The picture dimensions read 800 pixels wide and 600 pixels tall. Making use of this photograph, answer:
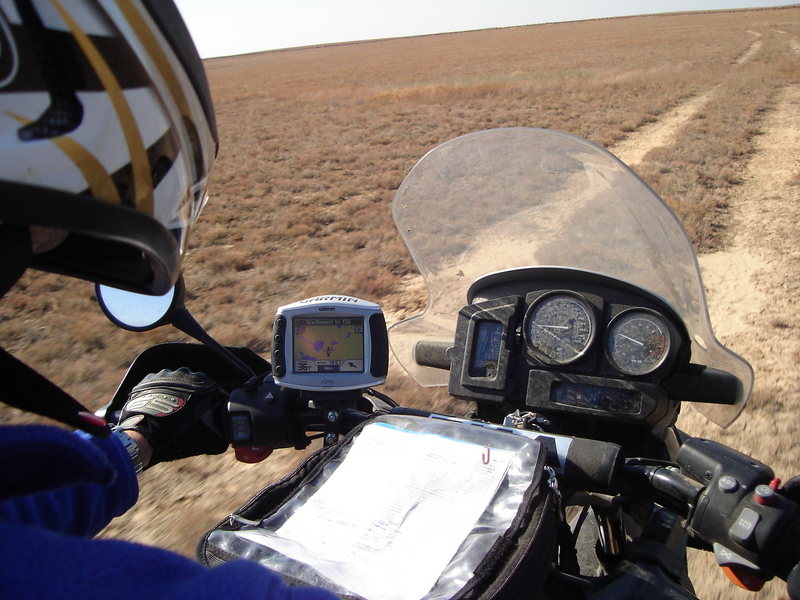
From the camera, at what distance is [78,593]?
0.60m

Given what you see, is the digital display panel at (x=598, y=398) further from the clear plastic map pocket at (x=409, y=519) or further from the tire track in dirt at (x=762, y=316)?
the tire track in dirt at (x=762, y=316)

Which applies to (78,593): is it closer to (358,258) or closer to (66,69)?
(66,69)

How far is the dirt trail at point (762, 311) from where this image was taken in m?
3.14

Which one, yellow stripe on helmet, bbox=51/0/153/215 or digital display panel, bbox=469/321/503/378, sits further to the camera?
digital display panel, bbox=469/321/503/378

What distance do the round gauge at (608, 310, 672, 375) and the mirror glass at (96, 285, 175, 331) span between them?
1284 mm

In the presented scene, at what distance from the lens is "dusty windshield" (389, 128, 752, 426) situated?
178cm

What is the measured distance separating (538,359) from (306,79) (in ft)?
136

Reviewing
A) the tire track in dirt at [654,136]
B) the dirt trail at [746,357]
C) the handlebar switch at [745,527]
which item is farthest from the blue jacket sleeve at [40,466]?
the tire track in dirt at [654,136]

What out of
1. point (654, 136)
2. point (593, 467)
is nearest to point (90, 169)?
point (593, 467)

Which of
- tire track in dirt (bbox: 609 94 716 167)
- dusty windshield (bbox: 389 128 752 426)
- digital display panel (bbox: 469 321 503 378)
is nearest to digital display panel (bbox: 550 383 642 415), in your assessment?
digital display panel (bbox: 469 321 503 378)

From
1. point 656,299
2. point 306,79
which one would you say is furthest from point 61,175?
point 306,79

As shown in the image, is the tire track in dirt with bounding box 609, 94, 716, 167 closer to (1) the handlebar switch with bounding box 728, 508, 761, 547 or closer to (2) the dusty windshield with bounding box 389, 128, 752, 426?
(2) the dusty windshield with bounding box 389, 128, 752, 426

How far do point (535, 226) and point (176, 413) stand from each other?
4.10 ft

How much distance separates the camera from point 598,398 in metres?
1.64
